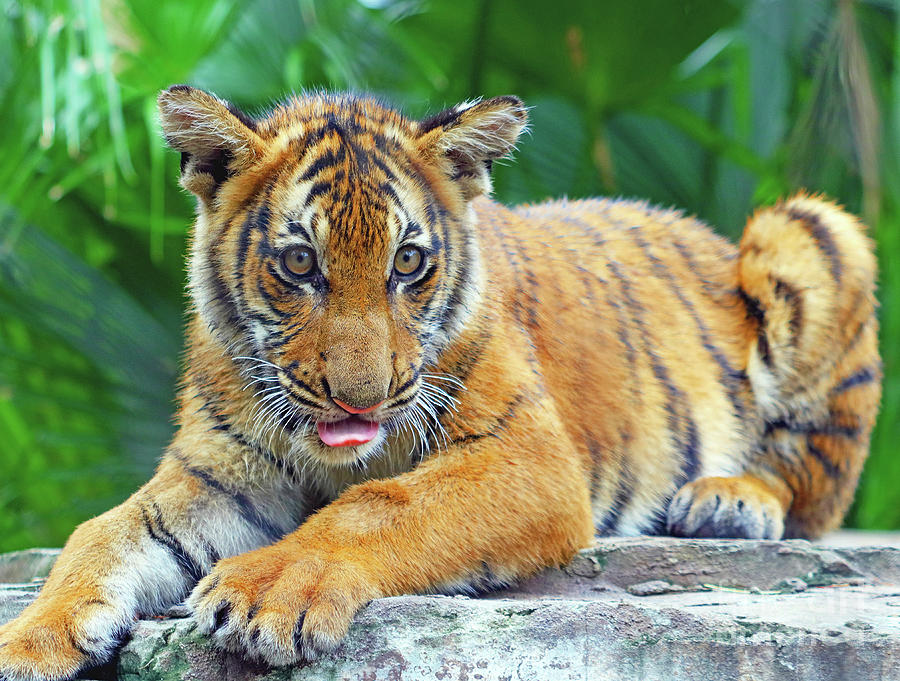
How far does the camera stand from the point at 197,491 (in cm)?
311

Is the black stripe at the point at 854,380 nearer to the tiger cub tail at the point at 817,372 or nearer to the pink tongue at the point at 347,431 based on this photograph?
the tiger cub tail at the point at 817,372

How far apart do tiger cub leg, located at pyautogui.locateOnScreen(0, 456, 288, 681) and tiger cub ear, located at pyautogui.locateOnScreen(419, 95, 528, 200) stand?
122 cm

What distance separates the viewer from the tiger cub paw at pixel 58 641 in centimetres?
247

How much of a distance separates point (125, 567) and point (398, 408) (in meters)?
0.87

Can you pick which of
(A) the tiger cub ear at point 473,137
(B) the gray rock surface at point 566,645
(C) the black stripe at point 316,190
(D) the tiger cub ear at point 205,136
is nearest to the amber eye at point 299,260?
(C) the black stripe at point 316,190

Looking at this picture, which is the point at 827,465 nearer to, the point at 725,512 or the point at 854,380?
the point at 854,380

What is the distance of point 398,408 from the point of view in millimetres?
2781

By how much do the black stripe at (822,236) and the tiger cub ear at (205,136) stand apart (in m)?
2.50

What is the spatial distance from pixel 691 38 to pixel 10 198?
3835 mm

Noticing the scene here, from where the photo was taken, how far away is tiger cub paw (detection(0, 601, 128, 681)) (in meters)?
2.47

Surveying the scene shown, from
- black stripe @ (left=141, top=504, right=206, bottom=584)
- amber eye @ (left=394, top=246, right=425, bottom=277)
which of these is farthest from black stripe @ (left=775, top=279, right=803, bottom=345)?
black stripe @ (left=141, top=504, right=206, bottom=584)

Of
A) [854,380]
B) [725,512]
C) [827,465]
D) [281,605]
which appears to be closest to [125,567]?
[281,605]

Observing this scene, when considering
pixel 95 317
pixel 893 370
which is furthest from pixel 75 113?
pixel 893 370

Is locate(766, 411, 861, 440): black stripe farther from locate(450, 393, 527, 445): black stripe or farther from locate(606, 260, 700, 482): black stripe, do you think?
locate(450, 393, 527, 445): black stripe
